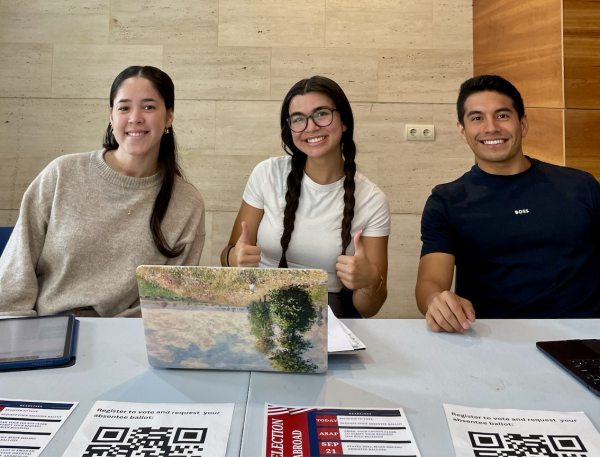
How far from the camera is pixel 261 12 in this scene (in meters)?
3.12

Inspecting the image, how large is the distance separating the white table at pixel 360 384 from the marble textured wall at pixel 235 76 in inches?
85.1

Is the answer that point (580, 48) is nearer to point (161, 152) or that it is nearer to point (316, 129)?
point (316, 129)

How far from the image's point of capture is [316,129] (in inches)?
73.4

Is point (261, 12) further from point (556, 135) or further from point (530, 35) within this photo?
point (556, 135)

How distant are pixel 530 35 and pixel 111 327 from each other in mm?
2990

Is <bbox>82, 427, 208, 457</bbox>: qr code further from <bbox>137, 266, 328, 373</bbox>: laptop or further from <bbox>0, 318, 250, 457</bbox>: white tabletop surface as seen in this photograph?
<bbox>137, 266, 328, 373</bbox>: laptop

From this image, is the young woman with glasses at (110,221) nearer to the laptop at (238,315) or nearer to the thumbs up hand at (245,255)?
the thumbs up hand at (245,255)

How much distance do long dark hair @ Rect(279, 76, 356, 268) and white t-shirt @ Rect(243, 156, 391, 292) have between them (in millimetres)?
A: 32

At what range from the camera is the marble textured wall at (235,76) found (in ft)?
10.2

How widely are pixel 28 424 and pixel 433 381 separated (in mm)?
742

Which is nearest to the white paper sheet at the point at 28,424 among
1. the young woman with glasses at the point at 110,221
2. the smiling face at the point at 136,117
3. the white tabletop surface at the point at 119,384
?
the white tabletop surface at the point at 119,384

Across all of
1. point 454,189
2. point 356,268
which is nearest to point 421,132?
point 454,189

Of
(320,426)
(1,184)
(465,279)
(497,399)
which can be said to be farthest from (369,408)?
(1,184)

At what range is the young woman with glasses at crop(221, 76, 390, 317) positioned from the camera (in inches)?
73.7
